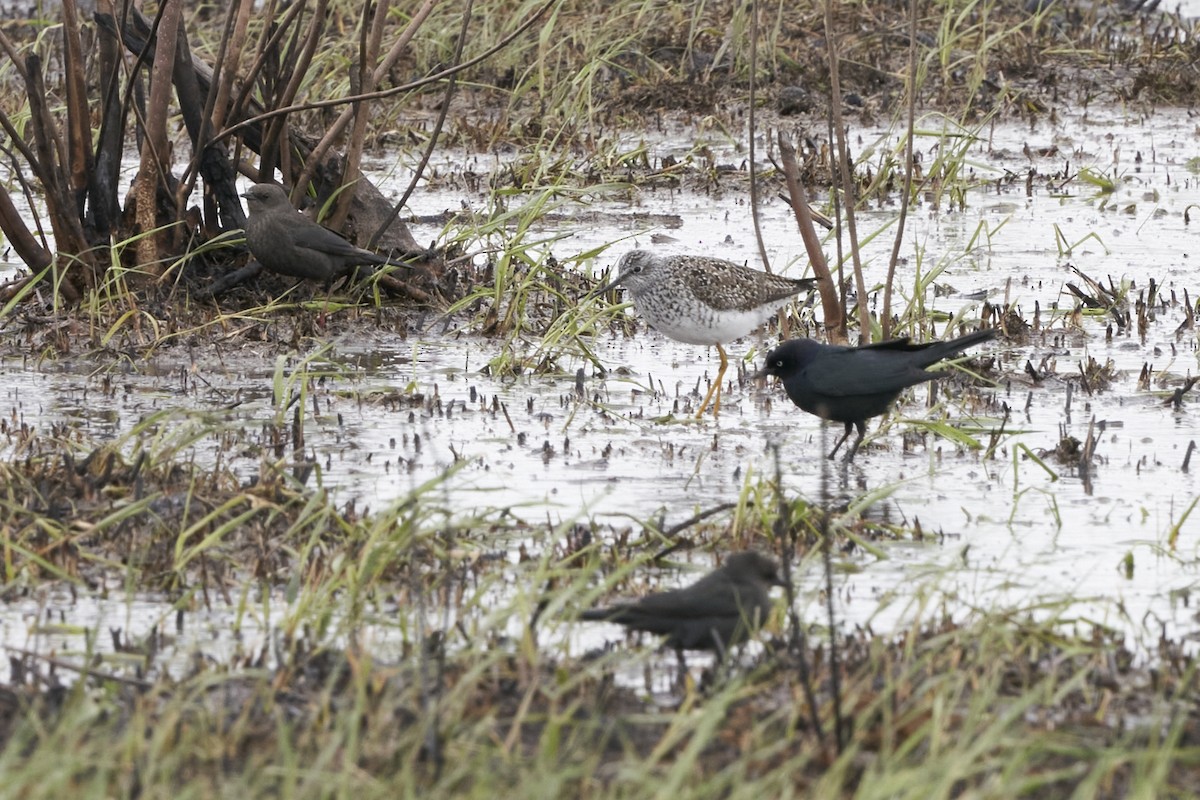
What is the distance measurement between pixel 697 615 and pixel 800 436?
8.69ft

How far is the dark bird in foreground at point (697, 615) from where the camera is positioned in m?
4.83

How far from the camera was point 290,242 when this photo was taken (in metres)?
8.52

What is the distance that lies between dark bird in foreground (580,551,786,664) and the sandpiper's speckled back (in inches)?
118

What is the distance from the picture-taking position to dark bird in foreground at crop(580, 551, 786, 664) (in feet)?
15.9

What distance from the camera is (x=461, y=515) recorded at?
600cm

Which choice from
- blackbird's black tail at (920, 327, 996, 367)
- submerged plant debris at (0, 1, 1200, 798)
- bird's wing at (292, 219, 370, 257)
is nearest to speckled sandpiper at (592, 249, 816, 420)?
submerged plant debris at (0, 1, 1200, 798)

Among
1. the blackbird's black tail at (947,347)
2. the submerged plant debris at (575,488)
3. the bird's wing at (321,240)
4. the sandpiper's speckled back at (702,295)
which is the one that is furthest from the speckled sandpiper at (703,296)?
the bird's wing at (321,240)

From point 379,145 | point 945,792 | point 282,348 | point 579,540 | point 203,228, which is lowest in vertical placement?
point 945,792

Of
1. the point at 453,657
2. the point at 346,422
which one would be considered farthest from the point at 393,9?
the point at 453,657

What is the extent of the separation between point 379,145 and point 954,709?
346 inches

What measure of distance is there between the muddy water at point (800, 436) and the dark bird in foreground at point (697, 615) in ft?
0.55

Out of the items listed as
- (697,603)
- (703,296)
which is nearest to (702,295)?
(703,296)

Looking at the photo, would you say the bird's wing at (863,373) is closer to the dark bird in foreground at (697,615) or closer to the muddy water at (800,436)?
the muddy water at (800,436)

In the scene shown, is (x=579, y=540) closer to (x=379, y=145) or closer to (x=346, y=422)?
(x=346, y=422)
